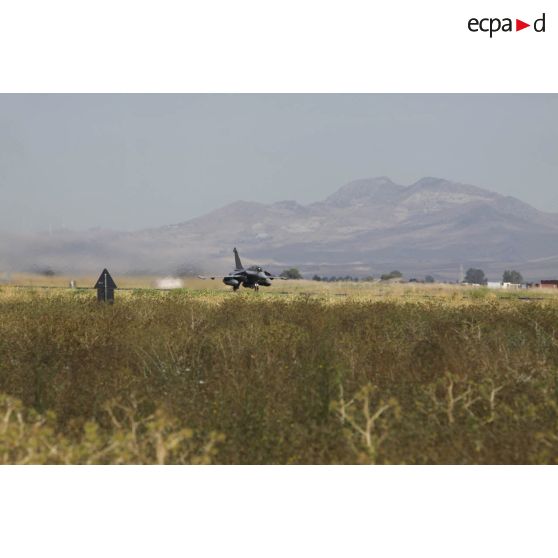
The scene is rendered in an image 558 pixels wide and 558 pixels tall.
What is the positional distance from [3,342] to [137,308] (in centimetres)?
711

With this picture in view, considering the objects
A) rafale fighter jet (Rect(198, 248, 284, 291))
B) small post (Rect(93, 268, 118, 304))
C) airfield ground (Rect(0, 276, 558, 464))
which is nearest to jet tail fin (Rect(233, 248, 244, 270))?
rafale fighter jet (Rect(198, 248, 284, 291))

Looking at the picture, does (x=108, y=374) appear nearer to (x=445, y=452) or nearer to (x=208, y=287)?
(x=445, y=452)

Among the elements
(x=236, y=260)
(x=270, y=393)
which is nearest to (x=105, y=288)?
(x=270, y=393)

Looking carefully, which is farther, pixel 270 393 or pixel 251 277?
pixel 251 277

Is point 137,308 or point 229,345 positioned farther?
point 137,308

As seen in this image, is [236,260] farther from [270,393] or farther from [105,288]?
[270,393]

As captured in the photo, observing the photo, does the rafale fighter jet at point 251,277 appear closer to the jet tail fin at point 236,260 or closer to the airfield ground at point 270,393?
the jet tail fin at point 236,260

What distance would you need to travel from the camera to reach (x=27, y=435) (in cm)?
910

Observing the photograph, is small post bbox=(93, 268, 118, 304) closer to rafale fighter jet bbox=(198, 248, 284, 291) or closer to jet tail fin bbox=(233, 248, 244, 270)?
rafale fighter jet bbox=(198, 248, 284, 291)

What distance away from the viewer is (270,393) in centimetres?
1149

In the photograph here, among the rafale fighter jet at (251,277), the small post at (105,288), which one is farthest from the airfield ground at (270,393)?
the rafale fighter jet at (251,277)

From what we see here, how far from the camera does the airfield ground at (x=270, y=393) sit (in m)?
9.23

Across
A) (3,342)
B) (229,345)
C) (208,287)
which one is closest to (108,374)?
(229,345)

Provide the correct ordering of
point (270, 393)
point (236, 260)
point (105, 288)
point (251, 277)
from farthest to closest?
point (236, 260), point (251, 277), point (105, 288), point (270, 393)
